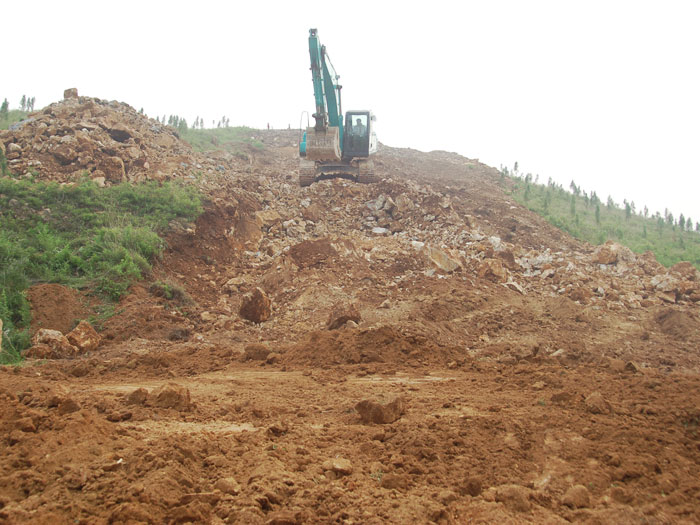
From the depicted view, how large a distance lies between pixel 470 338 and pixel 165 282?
560cm

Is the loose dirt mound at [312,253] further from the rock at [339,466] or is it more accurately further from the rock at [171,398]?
the rock at [339,466]

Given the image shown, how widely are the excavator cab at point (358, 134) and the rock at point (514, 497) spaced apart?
14.5 m

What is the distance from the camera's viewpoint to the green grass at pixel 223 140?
19.4 meters

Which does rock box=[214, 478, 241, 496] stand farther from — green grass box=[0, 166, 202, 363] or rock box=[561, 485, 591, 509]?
green grass box=[0, 166, 202, 363]

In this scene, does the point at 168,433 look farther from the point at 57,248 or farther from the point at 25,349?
the point at 57,248

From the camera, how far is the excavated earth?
242 centimetres

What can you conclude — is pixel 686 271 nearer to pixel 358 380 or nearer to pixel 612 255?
pixel 612 255

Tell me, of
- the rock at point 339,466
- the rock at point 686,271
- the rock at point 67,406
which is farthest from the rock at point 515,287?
the rock at point 67,406

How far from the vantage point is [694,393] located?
4.00 meters

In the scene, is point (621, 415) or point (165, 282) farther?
point (165, 282)

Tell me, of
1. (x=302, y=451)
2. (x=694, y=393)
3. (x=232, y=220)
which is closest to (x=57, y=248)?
(x=232, y=220)

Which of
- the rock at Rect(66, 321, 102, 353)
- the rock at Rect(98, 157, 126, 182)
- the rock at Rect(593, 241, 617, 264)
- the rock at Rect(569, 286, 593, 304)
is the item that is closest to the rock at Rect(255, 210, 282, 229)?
the rock at Rect(98, 157, 126, 182)

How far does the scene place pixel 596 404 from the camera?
3.73 metres

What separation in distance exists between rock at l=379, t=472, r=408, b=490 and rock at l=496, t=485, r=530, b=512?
0.55 metres
